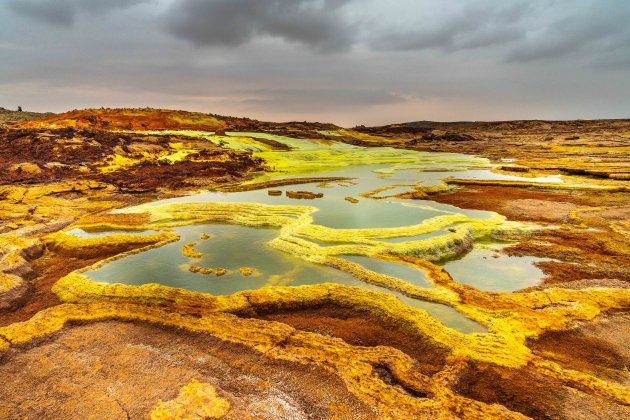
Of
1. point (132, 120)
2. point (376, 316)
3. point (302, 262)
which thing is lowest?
point (376, 316)

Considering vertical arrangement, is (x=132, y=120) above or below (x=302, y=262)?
above

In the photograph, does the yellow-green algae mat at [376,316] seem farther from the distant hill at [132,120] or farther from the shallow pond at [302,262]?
the distant hill at [132,120]

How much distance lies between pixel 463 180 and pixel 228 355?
118 feet

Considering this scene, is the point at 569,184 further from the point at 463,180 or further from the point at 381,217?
the point at 381,217

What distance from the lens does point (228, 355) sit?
985 cm

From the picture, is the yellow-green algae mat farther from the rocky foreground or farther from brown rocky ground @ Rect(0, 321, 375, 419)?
brown rocky ground @ Rect(0, 321, 375, 419)

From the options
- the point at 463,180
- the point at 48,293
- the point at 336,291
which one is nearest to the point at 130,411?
the point at 336,291

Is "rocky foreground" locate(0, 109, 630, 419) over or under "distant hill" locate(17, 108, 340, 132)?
under

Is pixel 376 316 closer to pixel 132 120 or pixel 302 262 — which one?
pixel 302 262

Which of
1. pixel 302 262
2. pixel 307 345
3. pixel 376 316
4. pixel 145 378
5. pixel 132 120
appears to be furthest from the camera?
pixel 132 120

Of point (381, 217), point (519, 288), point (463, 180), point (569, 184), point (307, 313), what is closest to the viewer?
point (307, 313)

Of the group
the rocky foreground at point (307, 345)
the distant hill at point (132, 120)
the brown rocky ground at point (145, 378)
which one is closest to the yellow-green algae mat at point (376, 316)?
the rocky foreground at point (307, 345)

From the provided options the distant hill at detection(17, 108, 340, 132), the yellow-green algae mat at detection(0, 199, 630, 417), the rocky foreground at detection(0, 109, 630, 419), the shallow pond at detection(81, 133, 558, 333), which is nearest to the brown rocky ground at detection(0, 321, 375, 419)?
the rocky foreground at detection(0, 109, 630, 419)

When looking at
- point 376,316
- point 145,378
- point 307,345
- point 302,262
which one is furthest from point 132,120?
point 307,345
